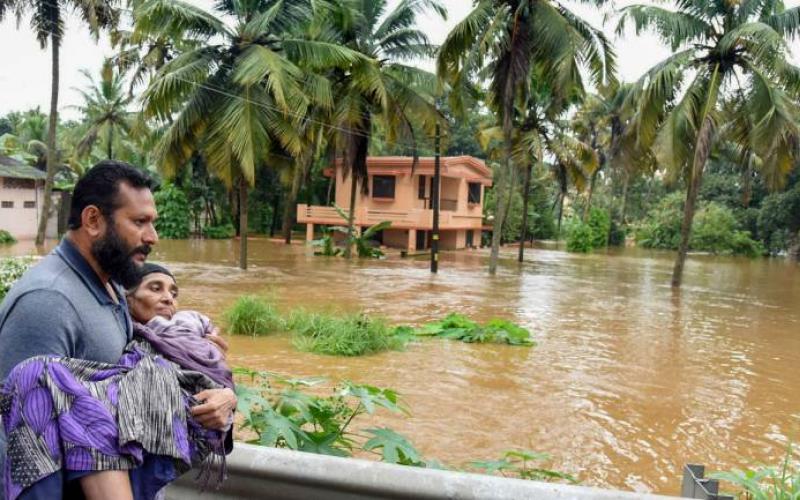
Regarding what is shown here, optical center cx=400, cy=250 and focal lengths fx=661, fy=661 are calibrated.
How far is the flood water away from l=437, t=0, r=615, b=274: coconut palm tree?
6126 mm

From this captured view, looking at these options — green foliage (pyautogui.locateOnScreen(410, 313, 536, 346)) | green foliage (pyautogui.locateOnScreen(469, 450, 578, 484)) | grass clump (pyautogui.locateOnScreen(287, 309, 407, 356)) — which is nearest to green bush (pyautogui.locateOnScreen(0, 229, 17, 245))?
grass clump (pyautogui.locateOnScreen(287, 309, 407, 356))

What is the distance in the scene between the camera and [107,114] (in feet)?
108

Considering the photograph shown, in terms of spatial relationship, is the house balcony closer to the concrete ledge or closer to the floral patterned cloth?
the concrete ledge

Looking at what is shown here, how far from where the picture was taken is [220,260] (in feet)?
75.2

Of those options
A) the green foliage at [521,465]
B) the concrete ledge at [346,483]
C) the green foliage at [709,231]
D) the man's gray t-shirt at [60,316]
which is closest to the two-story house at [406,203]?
the green foliage at [709,231]

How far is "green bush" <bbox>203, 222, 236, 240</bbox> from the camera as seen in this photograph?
35094 mm

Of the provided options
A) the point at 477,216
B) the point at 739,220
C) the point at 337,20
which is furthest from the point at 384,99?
the point at 739,220

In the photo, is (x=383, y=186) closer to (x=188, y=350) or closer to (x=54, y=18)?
(x=54, y=18)

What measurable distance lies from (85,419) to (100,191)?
64 centimetres

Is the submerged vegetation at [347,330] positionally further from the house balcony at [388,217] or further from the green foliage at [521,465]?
the house balcony at [388,217]

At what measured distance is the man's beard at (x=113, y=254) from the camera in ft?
6.09

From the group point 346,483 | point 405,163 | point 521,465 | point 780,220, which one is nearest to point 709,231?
point 780,220

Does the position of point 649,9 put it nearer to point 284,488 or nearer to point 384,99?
point 384,99

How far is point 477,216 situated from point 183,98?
20.9 m
